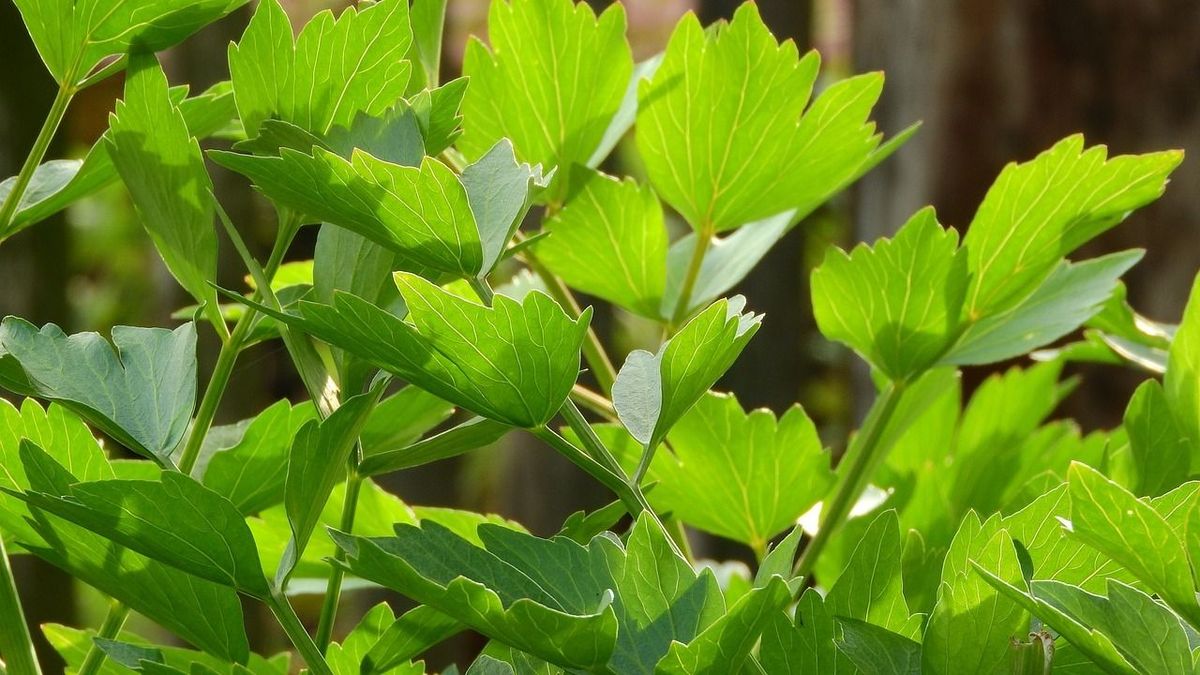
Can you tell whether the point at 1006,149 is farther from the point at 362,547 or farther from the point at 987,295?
the point at 362,547

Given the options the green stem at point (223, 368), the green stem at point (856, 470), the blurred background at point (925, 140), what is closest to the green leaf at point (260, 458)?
the green stem at point (223, 368)

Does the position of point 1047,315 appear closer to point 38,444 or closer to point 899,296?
point 899,296

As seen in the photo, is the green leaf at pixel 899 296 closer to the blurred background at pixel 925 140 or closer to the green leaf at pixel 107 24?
the green leaf at pixel 107 24

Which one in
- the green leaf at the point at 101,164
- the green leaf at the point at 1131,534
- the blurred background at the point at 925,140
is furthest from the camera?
the blurred background at the point at 925,140

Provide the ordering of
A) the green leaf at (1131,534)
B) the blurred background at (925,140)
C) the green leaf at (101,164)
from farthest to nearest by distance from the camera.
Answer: the blurred background at (925,140) → the green leaf at (101,164) → the green leaf at (1131,534)

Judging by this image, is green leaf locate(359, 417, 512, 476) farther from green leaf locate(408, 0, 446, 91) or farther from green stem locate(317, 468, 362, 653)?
green leaf locate(408, 0, 446, 91)
